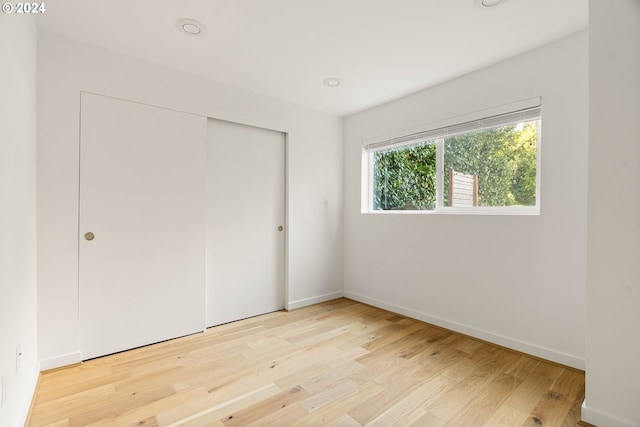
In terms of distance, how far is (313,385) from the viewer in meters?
2.02

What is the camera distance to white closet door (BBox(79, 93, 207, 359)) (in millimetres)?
2355

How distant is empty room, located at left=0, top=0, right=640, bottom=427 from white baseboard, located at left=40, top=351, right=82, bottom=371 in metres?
0.01

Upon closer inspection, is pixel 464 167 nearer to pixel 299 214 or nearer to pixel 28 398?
pixel 299 214

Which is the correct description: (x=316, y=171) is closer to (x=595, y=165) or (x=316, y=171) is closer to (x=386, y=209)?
(x=386, y=209)

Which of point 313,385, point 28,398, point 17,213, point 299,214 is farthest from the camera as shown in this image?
point 299,214

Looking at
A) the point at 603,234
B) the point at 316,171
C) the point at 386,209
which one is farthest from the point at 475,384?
the point at 316,171

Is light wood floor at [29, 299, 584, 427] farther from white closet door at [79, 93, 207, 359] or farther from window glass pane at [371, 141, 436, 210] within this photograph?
window glass pane at [371, 141, 436, 210]

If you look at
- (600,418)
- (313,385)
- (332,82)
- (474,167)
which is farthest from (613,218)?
(332,82)

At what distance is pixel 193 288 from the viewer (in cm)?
286

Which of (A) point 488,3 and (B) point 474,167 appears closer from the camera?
(A) point 488,3

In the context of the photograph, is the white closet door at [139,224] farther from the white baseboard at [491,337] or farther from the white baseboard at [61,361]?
the white baseboard at [491,337]

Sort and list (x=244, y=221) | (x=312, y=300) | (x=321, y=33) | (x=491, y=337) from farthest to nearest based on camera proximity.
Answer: (x=312, y=300) < (x=244, y=221) < (x=491, y=337) < (x=321, y=33)

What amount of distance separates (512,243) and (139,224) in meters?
3.05

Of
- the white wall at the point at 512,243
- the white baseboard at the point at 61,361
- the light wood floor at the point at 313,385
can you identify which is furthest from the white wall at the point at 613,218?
the white baseboard at the point at 61,361
